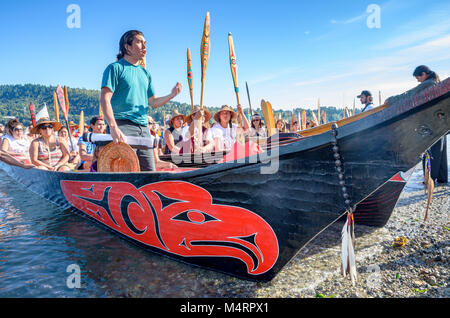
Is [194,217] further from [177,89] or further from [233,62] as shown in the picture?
[233,62]

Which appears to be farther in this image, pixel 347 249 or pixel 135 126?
pixel 135 126

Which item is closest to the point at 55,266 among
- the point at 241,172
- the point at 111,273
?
the point at 111,273

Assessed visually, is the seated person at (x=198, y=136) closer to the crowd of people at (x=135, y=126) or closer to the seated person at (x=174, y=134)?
the crowd of people at (x=135, y=126)

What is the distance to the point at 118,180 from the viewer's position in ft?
10.2

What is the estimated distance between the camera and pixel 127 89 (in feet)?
10.2

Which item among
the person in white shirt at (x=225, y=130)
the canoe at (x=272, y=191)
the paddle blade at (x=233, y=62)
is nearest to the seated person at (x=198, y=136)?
the person in white shirt at (x=225, y=130)

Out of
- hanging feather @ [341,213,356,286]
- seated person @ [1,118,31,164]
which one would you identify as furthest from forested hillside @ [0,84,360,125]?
hanging feather @ [341,213,356,286]

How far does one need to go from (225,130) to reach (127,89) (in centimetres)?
349

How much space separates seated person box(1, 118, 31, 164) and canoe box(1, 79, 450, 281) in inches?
282

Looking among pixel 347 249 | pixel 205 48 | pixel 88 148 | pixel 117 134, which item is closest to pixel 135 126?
pixel 117 134

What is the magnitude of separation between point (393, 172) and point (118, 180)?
2.69m

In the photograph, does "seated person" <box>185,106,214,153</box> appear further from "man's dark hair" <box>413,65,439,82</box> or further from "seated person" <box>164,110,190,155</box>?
"man's dark hair" <box>413,65,439,82</box>

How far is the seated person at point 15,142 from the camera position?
332 inches
